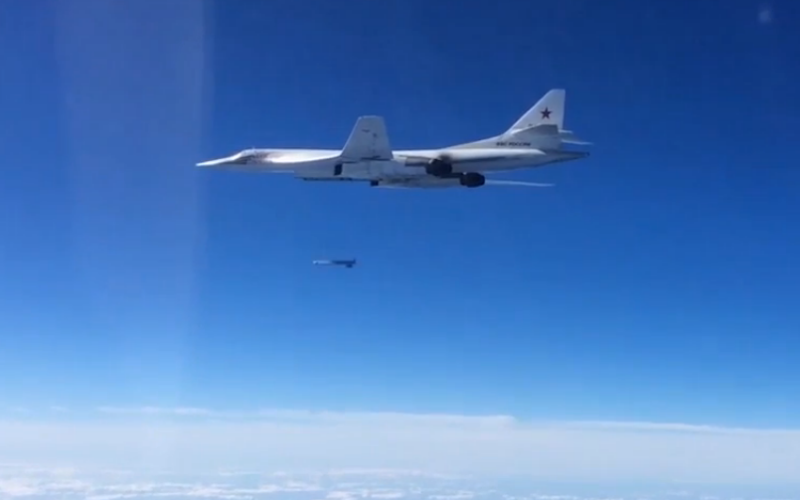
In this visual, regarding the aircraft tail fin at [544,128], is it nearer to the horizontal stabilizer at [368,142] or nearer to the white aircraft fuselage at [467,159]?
the white aircraft fuselage at [467,159]

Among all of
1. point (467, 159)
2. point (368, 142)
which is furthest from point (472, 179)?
point (368, 142)

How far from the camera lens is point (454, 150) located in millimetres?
18625

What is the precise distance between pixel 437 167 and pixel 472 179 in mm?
880

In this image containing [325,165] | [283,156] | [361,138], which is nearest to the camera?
[361,138]

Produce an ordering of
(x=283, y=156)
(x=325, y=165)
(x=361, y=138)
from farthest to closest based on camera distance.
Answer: (x=283, y=156), (x=325, y=165), (x=361, y=138)

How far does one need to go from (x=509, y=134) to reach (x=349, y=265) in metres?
4.69

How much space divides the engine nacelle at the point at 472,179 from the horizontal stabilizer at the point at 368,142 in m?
2.14

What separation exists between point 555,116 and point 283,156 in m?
6.17

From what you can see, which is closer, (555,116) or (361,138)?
(361,138)

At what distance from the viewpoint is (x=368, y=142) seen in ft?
53.4

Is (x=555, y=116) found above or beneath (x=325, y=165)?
above

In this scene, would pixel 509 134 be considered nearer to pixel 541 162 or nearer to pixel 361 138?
pixel 541 162

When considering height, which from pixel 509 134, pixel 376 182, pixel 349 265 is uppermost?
pixel 509 134

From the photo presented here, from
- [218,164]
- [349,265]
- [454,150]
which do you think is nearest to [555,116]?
[454,150]
